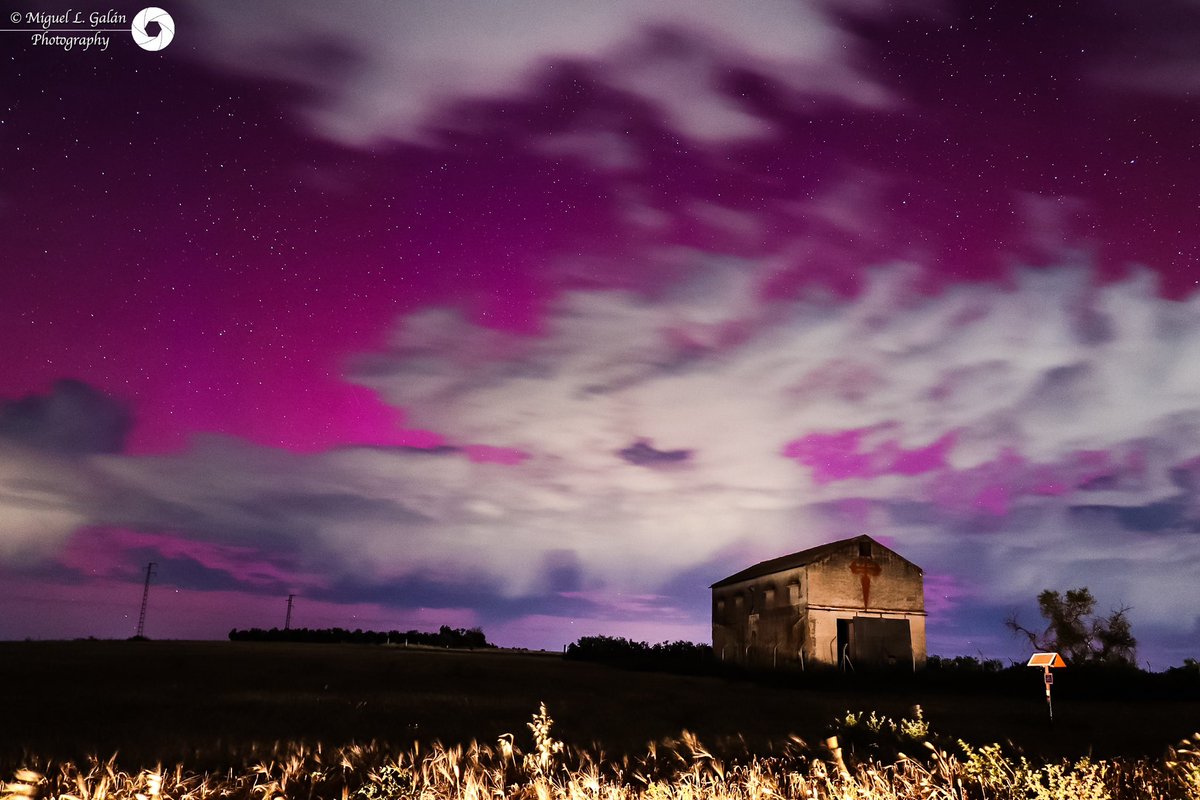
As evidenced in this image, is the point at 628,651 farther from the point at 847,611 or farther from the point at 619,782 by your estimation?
the point at 619,782

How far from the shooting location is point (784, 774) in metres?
7.30

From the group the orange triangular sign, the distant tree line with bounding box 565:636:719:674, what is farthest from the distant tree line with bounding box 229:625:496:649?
the orange triangular sign

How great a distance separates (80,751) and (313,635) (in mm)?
71063

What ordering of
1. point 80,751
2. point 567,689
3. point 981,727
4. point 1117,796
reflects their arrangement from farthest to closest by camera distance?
point 567,689
point 981,727
point 80,751
point 1117,796

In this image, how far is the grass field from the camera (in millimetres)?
12961

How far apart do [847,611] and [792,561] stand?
5.06 m

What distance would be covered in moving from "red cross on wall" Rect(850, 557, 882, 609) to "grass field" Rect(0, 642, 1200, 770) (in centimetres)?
969

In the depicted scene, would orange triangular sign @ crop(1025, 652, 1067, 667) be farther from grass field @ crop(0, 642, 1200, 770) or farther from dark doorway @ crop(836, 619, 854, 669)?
dark doorway @ crop(836, 619, 854, 669)

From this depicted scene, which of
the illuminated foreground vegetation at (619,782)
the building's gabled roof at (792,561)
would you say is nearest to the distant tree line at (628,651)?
the building's gabled roof at (792,561)

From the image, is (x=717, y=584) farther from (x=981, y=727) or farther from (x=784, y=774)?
(x=784, y=774)

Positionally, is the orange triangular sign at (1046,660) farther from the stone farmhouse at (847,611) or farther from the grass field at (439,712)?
the stone farmhouse at (847,611)

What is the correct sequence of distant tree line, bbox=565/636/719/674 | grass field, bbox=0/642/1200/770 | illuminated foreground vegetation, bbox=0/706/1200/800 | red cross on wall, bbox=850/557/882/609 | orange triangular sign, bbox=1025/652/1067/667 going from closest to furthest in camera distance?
illuminated foreground vegetation, bbox=0/706/1200/800
grass field, bbox=0/642/1200/770
orange triangular sign, bbox=1025/652/1067/667
red cross on wall, bbox=850/557/882/609
distant tree line, bbox=565/636/719/674

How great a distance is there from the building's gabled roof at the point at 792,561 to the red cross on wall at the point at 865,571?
921 millimetres

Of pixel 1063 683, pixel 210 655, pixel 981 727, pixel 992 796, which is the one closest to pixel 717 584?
pixel 1063 683
